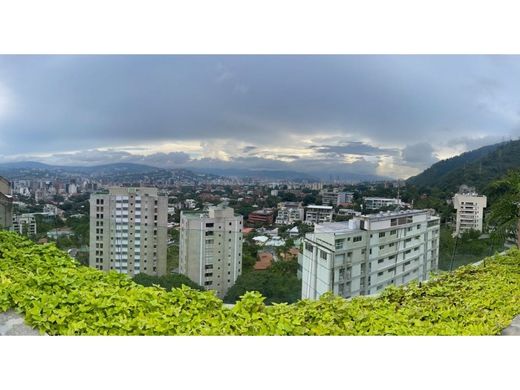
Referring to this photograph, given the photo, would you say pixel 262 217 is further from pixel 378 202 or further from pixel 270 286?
pixel 378 202

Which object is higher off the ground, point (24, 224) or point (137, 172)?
point (137, 172)

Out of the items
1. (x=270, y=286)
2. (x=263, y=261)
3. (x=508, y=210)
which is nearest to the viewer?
(x=270, y=286)

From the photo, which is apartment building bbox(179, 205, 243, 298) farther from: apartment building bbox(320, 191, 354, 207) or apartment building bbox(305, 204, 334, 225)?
apartment building bbox(320, 191, 354, 207)

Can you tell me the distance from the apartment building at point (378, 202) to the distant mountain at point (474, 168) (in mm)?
236

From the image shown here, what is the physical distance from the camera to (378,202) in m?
3.86

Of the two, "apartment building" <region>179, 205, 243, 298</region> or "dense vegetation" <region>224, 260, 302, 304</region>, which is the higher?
"apartment building" <region>179, 205, 243, 298</region>

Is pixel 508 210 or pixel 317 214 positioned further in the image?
pixel 508 210

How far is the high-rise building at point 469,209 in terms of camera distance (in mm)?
4227

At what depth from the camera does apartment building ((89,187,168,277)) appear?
3.58 m

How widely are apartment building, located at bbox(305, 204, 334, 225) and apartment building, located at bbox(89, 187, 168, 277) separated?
1138 millimetres

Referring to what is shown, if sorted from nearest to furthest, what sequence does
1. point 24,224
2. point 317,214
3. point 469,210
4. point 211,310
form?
point 211,310 → point 317,214 → point 24,224 → point 469,210

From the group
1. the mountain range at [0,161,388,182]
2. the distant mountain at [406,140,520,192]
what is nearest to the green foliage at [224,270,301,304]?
the mountain range at [0,161,388,182]

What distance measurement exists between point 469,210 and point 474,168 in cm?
39

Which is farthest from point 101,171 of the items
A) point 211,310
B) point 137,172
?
point 211,310
